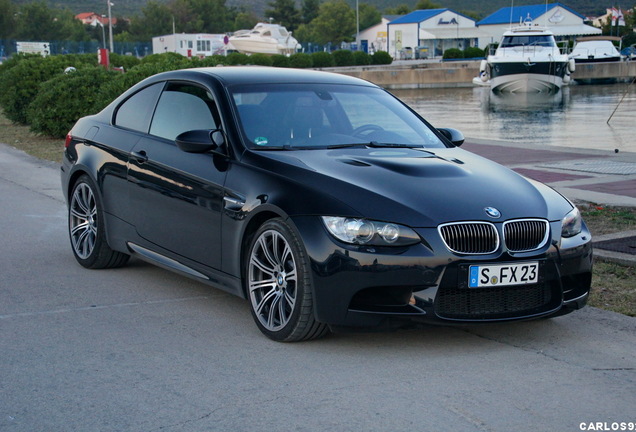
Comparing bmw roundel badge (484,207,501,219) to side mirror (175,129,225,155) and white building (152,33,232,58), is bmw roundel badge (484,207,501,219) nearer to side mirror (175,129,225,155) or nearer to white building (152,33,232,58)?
side mirror (175,129,225,155)

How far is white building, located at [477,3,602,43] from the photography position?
343 feet

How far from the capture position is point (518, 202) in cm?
539

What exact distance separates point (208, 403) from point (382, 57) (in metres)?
73.2

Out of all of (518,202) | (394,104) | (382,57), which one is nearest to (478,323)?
A: (518,202)

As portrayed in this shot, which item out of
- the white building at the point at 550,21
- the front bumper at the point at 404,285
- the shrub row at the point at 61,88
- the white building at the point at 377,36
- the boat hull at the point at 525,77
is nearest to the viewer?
the front bumper at the point at 404,285

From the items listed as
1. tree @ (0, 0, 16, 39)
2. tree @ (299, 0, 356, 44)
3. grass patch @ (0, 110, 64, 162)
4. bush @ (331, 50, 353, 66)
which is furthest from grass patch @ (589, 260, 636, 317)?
tree @ (299, 0, 356, 44)

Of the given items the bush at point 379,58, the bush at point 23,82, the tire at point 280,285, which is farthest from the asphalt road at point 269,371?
the bush at point 379,58

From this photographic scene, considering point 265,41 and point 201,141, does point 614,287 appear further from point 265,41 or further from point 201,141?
point 265,41

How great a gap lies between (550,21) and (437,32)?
50.3 ft

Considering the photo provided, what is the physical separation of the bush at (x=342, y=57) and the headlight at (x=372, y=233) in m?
66.5

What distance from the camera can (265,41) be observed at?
96625 millimetres

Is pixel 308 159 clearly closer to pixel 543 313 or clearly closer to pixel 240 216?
pixel 240 216

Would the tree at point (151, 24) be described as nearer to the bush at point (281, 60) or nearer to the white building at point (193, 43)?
the white building at point (193, 43)

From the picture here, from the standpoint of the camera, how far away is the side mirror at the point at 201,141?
5.96 metres
